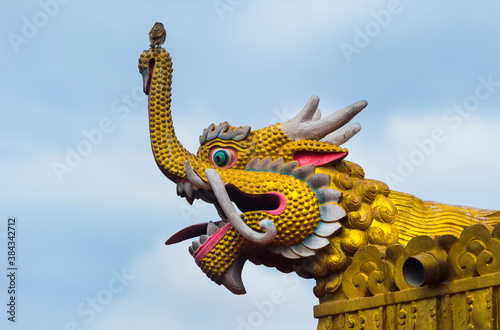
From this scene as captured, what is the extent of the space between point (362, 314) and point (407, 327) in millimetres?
465

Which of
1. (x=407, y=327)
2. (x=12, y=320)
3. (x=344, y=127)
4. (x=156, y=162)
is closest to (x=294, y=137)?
(x=344, y=127)

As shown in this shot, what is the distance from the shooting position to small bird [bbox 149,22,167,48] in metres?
7.34

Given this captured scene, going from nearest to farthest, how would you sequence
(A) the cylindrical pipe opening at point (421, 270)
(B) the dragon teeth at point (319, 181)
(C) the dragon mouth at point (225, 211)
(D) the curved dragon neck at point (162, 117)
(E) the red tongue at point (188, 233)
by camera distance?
(A) the cylindrical pipe opening at point (421, 270) < (C) the dragon mouth at point (225, 211) < (B) the dragon teeth at point (319, 181) < (D) the curved dragon neck at point (162, 117) < (E) the red tongue at point (188, 233)

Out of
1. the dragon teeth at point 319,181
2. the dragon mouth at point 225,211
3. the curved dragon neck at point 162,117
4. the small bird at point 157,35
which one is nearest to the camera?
the dragon mouth at point 225,211

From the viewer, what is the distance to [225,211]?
6574 mm

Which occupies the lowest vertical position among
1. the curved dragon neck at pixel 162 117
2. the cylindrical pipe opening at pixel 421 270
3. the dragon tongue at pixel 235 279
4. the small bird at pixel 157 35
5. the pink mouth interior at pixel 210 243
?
the cylindrical pipe opening at pixel 421 270

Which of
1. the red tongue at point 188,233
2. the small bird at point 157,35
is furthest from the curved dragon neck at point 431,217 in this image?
the small bird at point 157,35

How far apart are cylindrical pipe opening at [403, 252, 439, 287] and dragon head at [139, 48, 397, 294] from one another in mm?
791

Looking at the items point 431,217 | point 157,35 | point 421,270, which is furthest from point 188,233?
point 421,270

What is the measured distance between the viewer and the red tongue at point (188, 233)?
23.5 feet

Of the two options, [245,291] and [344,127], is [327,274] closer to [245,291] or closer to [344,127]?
[245,291]

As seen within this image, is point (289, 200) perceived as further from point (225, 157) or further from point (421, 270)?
point (421, 270)

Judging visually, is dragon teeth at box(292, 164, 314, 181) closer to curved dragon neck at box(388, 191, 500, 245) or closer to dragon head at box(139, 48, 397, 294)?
dragon head at box(139, 48, 397, 294)

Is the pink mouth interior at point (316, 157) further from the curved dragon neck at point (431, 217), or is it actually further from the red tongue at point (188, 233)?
the red tongue at point (188, 233)
